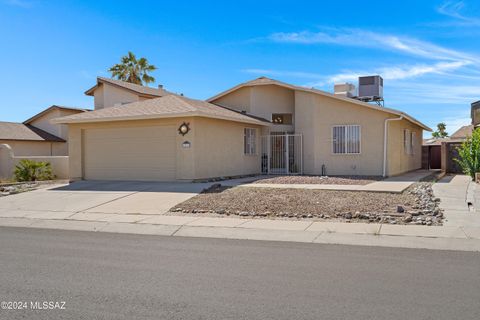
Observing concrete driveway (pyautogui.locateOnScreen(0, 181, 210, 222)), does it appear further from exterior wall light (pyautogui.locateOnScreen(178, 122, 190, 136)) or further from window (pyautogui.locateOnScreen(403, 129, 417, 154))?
window (pyautogui.locateOnScreen(403, 129, 417, 154))

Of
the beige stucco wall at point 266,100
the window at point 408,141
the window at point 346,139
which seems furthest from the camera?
the window at point 408,141

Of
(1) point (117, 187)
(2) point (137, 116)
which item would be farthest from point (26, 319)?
(2) point (137, 116)

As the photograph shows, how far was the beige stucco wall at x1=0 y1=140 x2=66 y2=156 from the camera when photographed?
107 ft

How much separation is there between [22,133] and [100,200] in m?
22.6

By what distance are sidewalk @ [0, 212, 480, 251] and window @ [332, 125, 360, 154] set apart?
445 inches

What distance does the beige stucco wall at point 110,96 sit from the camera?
30.0m

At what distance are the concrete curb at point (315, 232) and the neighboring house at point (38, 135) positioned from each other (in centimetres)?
2365

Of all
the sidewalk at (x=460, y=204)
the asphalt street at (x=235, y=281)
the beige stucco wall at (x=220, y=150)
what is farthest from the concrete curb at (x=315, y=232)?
the beige stucco wall at (x=220, y=150)

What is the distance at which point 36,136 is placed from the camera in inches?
1344

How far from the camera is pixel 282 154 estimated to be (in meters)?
23.3

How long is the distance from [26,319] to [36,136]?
107 ft

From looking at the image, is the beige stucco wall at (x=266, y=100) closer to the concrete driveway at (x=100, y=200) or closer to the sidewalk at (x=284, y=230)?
the concrete driveway at (x=100, y=200)

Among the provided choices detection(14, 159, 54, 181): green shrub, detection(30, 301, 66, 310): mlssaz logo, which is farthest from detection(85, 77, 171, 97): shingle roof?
detection(30, 301, 66, 310): mlssaz logo

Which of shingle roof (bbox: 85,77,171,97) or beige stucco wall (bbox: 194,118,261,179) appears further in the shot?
shingle roof (bbox: 85,77,171,97)
